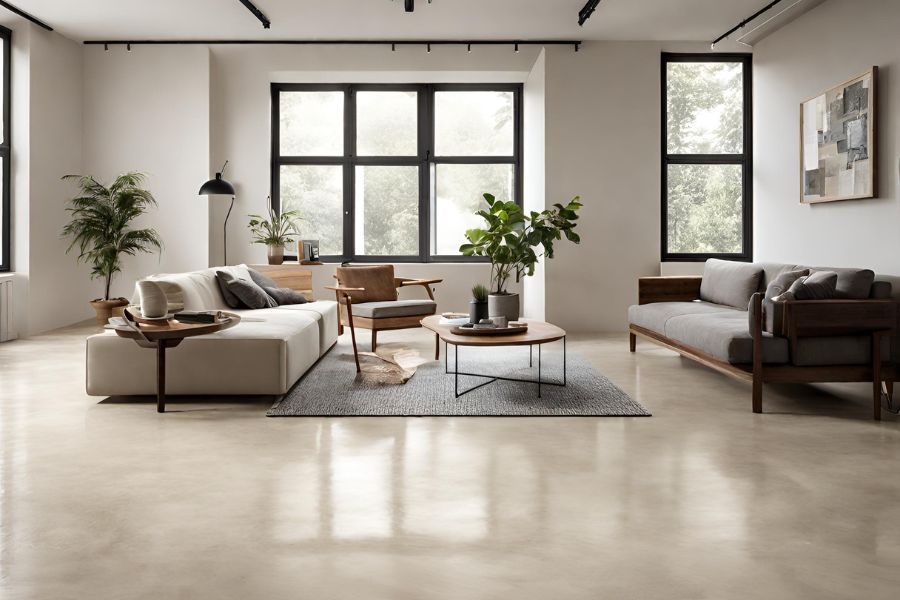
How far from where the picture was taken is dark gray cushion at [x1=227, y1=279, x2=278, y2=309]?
6.02 meters

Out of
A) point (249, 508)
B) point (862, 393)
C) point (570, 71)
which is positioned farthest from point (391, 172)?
point (249, 508)

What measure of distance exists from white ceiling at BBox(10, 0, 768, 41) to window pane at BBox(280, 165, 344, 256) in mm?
1648

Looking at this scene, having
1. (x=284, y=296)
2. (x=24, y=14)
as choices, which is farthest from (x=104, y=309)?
(x=24, y=14)

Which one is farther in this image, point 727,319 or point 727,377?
point 727,377

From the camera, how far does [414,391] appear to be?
4988mm

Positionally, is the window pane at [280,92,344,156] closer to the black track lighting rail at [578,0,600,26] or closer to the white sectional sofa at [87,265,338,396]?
the black track lighting rail at [578,0,600,26]

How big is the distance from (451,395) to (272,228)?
4792mm

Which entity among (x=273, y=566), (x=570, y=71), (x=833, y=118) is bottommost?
(x=273, y=566)

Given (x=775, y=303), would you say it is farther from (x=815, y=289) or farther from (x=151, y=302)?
(x=151, y=302)

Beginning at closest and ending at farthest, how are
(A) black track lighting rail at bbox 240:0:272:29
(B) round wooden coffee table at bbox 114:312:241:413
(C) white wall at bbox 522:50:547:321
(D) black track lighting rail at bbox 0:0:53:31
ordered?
(B) round wooden coffee table at bbox 114:312:241:413 < (A) black track lighting rail at bbox 240:0:272:29 < (D) black track lighting rail at bbox 0:0:53:31 < (C) white wall at bbox 522:50:547:321

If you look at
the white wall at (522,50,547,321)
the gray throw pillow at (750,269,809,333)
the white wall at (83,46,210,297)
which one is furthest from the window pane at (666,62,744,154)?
the white wall at (83,46,210,297)

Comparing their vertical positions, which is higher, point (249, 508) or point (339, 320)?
point (339, 320)

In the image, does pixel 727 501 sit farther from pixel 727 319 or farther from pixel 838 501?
pixel 727 319

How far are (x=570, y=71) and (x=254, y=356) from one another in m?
5.43
